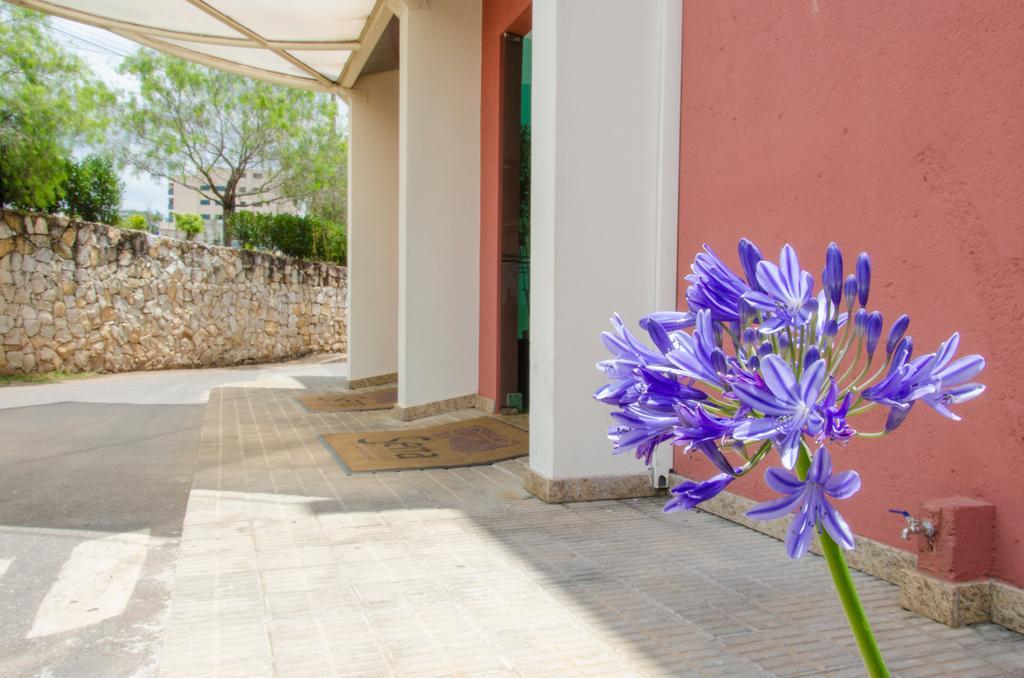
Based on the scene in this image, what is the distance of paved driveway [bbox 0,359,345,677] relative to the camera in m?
2.93

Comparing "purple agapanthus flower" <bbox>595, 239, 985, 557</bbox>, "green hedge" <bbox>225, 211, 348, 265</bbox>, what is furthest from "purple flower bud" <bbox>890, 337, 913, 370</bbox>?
"green hedge" <bbox>225, 211, 348, 265</bbox>

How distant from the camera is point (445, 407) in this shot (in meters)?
8.80

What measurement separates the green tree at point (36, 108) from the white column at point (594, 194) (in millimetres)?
11788

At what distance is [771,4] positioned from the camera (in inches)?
161

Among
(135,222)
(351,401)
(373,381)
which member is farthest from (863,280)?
(135,222)

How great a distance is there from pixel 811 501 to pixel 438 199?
26.7 feet

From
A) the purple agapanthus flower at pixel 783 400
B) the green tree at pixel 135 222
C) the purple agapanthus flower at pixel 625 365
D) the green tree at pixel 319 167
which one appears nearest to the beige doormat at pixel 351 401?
the green tree at pixel 135 222

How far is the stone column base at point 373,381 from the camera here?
12008 millimetres

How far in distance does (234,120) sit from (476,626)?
28.7 meters

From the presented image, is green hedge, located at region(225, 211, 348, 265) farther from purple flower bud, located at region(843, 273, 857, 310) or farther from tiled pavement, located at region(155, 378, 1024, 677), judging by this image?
purple flower bud, located at region(843, 273, 857, 310)

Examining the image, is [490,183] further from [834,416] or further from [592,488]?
[834,416]

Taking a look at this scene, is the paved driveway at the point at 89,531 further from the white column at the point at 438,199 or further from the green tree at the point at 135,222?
the green tree at the point at 135,222

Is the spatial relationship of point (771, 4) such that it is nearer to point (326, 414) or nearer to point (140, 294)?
point (326, 414)

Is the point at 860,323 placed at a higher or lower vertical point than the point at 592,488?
higher
